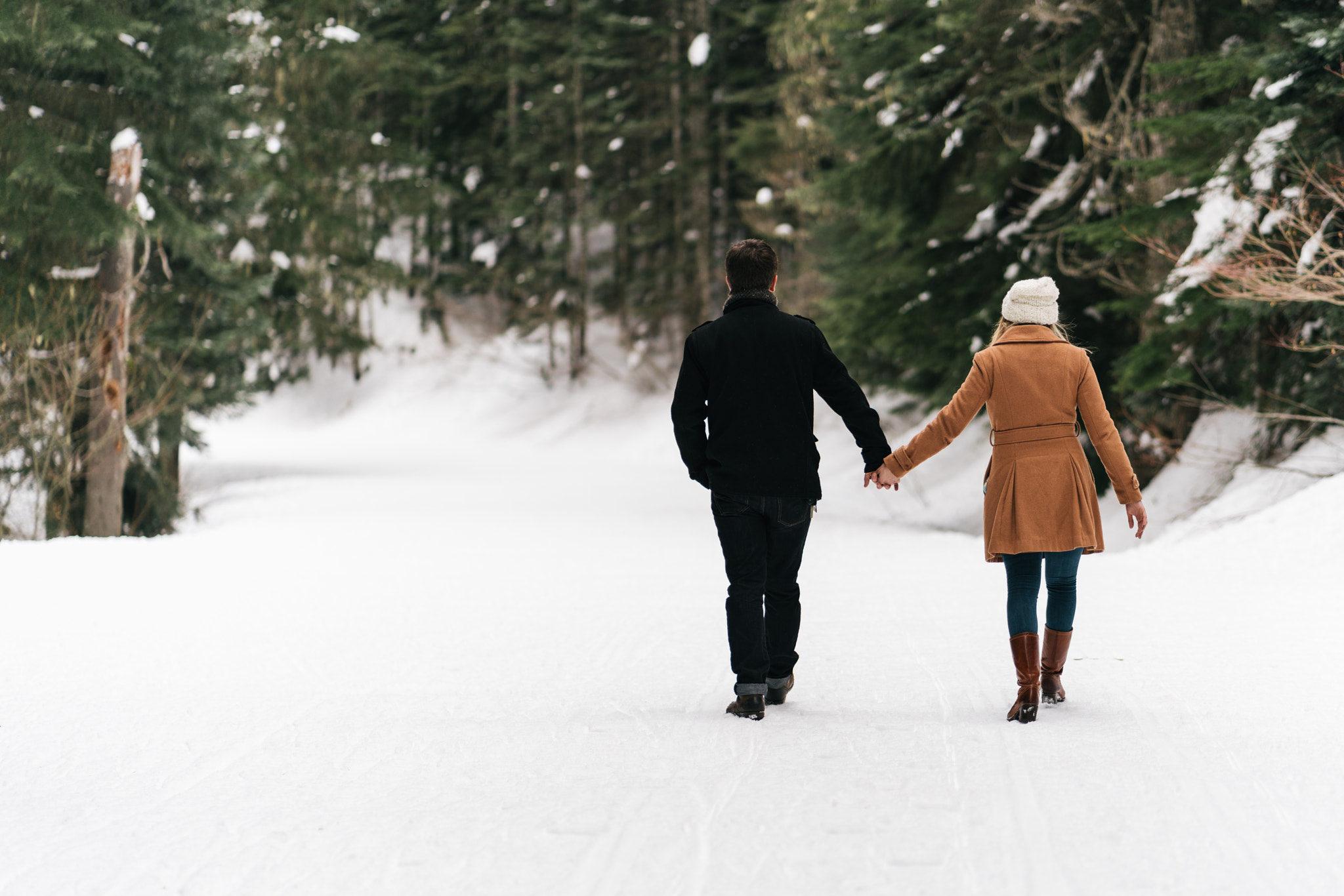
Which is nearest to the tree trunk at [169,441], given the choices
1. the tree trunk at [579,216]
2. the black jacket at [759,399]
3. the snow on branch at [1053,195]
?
the snow on branch at [1053,195]

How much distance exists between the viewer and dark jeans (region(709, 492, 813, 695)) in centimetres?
481

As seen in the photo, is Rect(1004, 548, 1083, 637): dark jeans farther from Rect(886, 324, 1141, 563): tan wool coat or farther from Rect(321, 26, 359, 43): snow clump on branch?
Rect(321, 26, 359, 43): snow clump on branch

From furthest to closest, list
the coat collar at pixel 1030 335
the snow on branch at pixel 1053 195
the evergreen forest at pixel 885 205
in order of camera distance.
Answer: the snow on branch at pixel 1053 195 < the evergreen forest at pixel 885 205 < the coat collar at pixel 1030 335

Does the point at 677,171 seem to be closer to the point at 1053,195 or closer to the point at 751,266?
the point at 1053,195

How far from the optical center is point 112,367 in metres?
12.8

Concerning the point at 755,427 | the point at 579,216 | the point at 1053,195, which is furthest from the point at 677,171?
the point at 755,427

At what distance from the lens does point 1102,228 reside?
10.6 m

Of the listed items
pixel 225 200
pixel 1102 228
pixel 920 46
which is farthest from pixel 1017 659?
pixel 225 200

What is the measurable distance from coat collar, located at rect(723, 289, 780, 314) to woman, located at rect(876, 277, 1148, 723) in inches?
33.0

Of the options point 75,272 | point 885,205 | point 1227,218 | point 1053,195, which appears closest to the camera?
point 1227,218

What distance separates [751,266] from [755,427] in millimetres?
681

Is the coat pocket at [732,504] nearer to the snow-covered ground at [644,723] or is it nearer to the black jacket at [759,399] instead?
the black jacket at [759,399]

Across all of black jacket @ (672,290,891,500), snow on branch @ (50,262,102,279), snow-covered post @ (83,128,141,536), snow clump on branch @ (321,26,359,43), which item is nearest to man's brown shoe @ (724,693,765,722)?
black jacket @ (672,290,891,500)

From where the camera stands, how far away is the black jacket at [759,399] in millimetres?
4789
